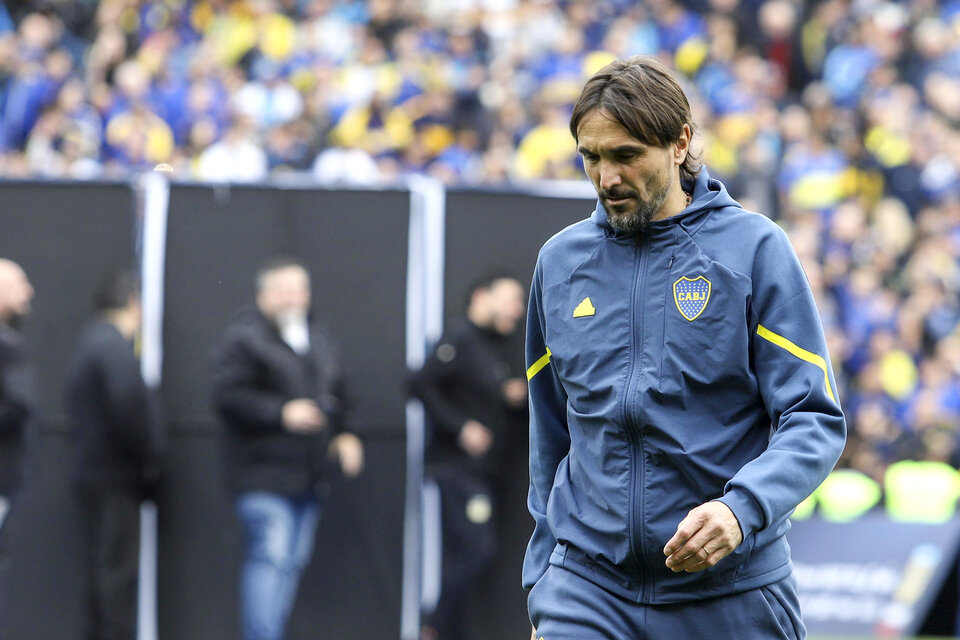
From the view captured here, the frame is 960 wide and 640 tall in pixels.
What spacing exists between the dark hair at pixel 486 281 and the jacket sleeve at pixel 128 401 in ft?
6.94

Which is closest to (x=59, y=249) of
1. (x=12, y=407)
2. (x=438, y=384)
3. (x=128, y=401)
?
(x=128, y=401)

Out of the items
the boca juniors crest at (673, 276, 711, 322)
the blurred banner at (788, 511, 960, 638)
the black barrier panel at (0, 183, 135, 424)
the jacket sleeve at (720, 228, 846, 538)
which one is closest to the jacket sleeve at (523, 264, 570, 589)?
the boca juniors crest at (673, 276, 711, 322)

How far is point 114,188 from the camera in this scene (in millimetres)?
9359

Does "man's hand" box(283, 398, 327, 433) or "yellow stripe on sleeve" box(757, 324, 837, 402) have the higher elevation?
"yellow stripe on sleeve" box(757, 324, 837, 402)

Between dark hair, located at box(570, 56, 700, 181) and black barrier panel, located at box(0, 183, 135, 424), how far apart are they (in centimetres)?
621

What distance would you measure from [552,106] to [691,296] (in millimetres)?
11278

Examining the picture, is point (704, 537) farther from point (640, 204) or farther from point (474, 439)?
point (474, 439)

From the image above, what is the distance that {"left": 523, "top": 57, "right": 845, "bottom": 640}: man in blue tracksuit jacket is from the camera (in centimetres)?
354

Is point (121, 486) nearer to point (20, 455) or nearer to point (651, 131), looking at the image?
point (20, 455)

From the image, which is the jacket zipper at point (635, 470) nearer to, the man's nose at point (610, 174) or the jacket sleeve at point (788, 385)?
the jacket sleeve at point (788, 385)

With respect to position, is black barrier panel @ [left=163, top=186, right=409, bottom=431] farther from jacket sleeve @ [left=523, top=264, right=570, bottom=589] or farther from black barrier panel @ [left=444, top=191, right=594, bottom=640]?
jacket sleeve @ [left=523, top=264, right=570, bottom=589]

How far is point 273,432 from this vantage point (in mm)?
9023

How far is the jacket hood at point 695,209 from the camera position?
3.72 meters

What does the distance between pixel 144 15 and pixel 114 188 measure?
28.8 feet
